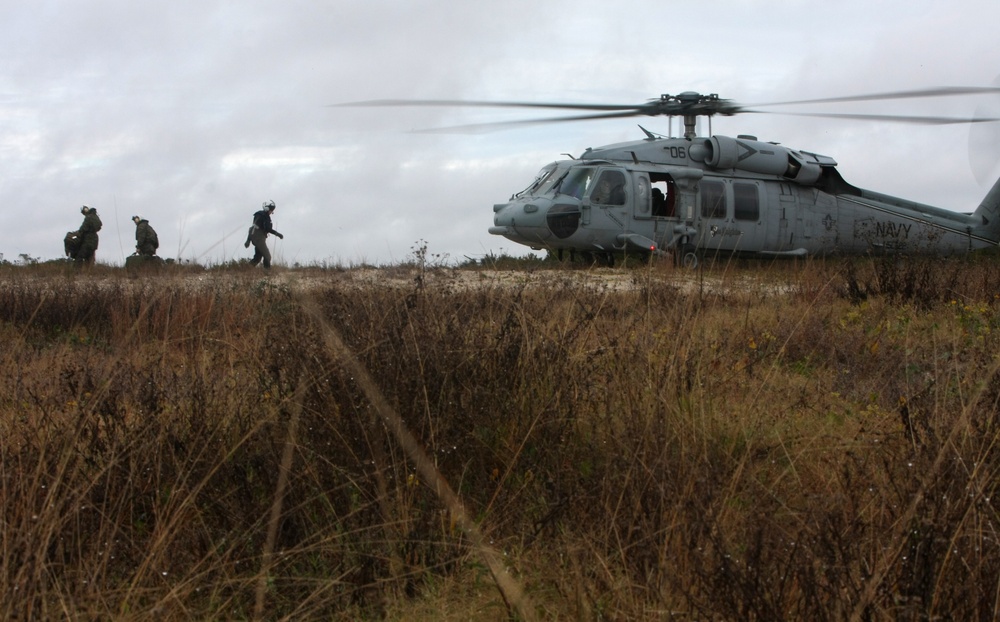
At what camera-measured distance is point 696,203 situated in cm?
1528

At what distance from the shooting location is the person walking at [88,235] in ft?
53.4

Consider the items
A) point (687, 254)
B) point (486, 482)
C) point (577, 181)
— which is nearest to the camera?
point (486, 482)

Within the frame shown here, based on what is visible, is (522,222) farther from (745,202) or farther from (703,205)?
(745,202)

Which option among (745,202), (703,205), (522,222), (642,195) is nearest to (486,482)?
(522,222)

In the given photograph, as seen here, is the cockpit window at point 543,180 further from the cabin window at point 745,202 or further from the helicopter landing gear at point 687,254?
the cabin window at point 745,202

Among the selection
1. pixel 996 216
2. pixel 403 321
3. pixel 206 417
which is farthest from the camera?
pixel 996 216

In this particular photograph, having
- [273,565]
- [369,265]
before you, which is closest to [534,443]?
[273,565]

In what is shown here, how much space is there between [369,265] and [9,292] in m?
5.76

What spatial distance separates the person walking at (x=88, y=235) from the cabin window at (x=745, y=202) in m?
10.5

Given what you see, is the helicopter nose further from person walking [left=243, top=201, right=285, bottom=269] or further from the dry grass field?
the dry grass field

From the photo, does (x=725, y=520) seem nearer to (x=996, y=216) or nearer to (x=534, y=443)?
(x=534, y=443)

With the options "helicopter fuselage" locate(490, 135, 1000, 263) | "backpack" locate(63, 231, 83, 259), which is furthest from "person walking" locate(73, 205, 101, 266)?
"helicopter fuselage" locate(490, 135, 1000, 263)

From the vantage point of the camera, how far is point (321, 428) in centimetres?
369

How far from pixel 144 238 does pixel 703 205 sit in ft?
29.5
